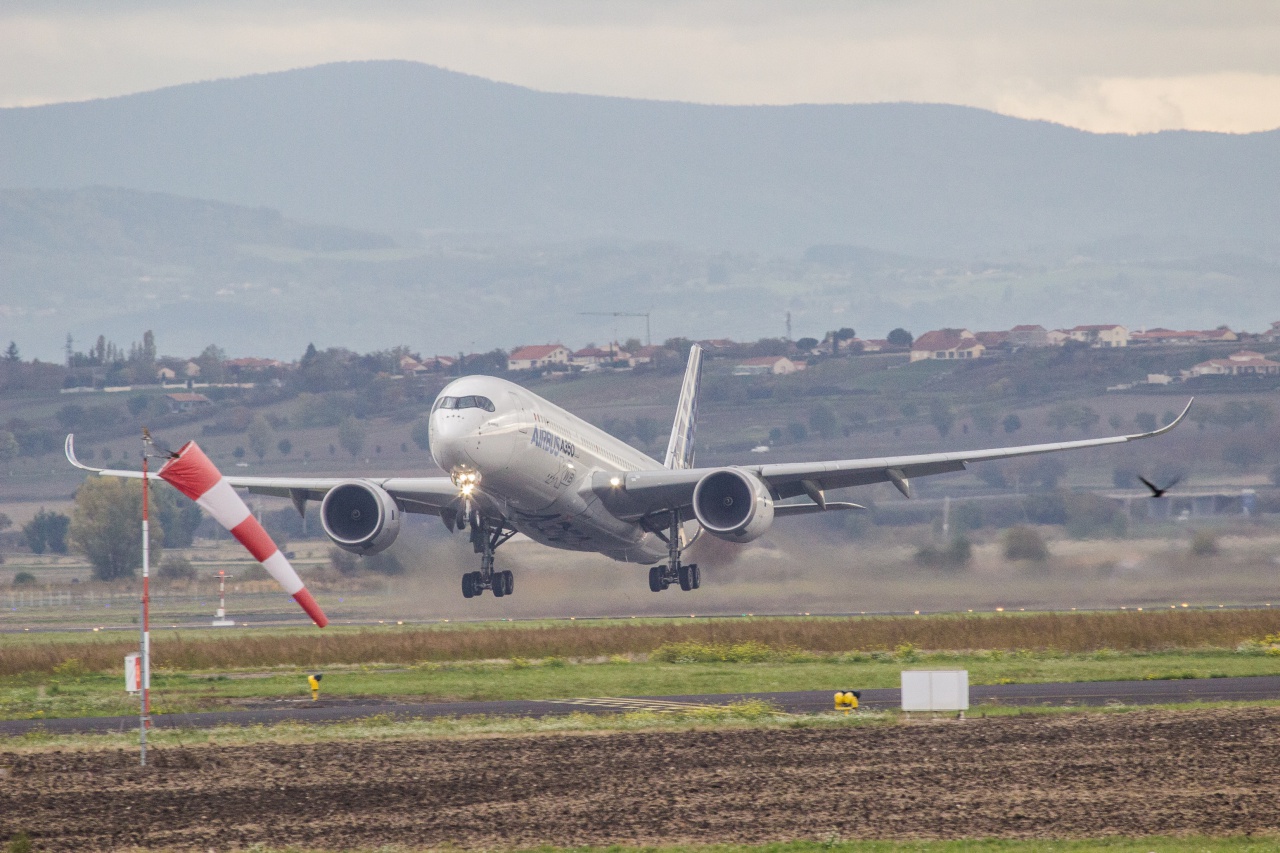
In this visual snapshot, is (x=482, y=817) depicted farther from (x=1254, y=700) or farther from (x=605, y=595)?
(x=605, y=595)

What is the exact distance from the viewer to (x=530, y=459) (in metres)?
42.3

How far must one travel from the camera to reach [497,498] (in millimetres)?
43562

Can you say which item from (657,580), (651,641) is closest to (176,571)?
(657,580)

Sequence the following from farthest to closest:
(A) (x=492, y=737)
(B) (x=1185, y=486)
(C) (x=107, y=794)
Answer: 1. (B) (x=1185, y=486)
2. (A) (x=492, y=737)
3. (C) (x=107, y=794)

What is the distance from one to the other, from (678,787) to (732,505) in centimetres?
2549

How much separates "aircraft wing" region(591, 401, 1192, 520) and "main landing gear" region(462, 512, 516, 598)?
3.39 meters

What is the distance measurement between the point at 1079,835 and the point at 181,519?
322ft

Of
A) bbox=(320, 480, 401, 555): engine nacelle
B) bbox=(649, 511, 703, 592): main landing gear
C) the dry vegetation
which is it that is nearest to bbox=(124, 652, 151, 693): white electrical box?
the dry vegetation

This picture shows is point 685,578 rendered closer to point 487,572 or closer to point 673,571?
point 673,571

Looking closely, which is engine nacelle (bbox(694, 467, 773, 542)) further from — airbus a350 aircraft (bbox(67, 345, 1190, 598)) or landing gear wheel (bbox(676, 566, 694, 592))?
landing gear wheel (bbox(676, 566, 694, 592))

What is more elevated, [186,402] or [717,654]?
[186,402]

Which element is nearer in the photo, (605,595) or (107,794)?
(107,794)

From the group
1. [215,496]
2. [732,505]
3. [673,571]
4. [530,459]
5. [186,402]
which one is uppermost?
[186,402]

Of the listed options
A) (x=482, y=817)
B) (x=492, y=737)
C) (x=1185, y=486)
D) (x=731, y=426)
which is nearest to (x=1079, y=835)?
(x=482, y=817)
